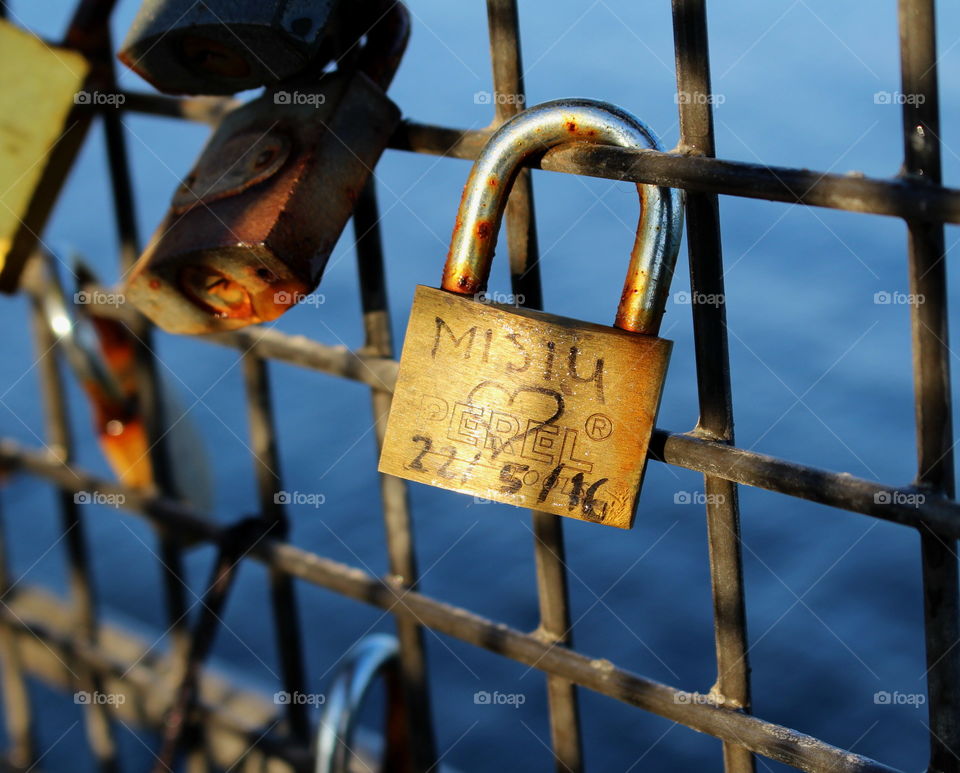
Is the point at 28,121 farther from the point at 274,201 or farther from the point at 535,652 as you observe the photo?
the point at 535,652

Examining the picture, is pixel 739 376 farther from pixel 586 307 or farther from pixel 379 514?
pixel 379 514

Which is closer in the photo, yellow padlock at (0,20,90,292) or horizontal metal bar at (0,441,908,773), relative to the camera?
horizontal metal bar at (0,441,908,773)

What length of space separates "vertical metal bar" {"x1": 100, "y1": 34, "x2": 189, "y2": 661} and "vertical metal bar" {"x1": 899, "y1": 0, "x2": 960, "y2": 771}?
2.87ft

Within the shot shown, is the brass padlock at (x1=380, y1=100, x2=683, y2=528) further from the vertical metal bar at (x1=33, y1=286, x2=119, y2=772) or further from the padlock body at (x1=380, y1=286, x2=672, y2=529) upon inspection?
the vertical metal bar at (x1=33, y1=286, x2=119, y2=772)

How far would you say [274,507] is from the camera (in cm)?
136
